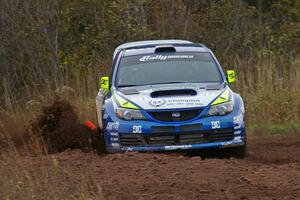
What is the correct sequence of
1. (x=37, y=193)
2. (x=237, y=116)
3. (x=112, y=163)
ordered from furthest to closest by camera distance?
(x=237, y=116) < (x=112, y=163) < (x=37, y=193)

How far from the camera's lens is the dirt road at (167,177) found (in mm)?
6883

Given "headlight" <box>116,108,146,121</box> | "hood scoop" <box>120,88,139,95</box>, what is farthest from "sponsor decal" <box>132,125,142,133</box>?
"hood scoop" <box>120,88,139,95</box>

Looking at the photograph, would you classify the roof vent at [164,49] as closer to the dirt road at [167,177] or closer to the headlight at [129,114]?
the headlight at [129,114]

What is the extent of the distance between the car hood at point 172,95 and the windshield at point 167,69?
0.39 m

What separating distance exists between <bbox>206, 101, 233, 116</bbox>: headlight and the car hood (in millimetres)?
106

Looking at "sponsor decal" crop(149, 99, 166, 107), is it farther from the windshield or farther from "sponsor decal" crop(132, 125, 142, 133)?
the windshield

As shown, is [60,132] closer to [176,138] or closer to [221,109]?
[176,138]

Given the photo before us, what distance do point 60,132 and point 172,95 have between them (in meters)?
2.38

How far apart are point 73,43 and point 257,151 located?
985 centimetres

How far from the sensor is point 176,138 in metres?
9.66

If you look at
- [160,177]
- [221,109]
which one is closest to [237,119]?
[221,109]

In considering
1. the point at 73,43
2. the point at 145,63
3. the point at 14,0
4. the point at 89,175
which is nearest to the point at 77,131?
the point at 145,63

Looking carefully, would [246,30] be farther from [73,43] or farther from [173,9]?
[73,43]

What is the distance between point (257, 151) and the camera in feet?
36.7
